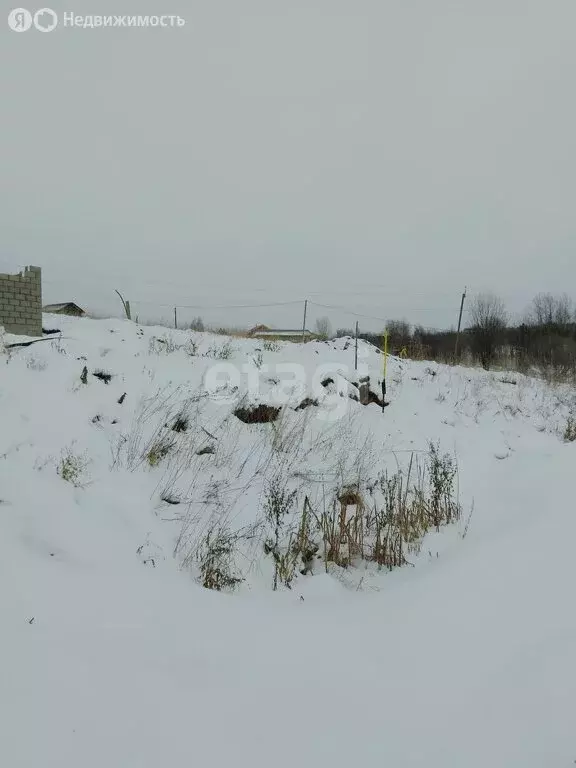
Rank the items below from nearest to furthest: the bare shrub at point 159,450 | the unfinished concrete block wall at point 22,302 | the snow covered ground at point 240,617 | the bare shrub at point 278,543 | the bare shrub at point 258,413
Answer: the snow covered ground at point 240,617
the bare shrub at point 278,543
the bare shrub at point 159,450
the bare shrub at point 258,413
the unfinished concrete block wall at point 22,302

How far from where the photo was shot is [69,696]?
1.70 metres

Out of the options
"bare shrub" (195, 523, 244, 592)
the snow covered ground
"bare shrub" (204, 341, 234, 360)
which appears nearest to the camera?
the snow covered ground

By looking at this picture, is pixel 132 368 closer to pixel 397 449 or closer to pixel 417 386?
pixel 397 449

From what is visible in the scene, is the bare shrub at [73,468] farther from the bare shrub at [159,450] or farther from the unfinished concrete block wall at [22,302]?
the unfinished concrete block wall at [22,302]

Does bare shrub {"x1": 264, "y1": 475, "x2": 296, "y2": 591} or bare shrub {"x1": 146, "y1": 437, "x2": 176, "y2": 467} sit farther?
bare shrub {"x1": 146, "y1": 437, "x2": 176, "y2": 467}

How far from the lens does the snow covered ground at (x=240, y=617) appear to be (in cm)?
166

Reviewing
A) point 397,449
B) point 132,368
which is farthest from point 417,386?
point 132,368

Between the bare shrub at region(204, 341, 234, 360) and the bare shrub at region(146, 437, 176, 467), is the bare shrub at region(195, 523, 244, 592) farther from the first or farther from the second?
the bare shrub at region(204, 341, 234, 360)

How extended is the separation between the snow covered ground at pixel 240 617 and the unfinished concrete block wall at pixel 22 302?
358cm

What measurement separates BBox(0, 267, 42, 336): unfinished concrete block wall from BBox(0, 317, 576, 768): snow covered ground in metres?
3.58

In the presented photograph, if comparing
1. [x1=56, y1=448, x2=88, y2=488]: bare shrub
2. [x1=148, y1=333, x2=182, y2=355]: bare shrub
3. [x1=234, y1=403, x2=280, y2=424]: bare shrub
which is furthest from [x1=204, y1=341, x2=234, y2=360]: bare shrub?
[x1=56, y1=448, x2=88, y2=488]: bare shrub

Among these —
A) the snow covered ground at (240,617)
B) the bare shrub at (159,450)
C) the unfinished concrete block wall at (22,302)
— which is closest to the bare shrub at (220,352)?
the snow covered ground at (240,617)

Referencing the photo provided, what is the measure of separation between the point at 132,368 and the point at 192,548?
4092 millimetres

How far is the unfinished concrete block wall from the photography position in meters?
8.38
